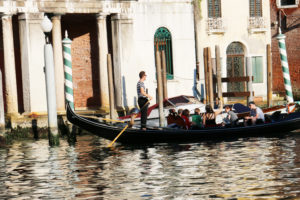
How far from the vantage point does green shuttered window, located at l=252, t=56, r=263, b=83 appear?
97.8 feet

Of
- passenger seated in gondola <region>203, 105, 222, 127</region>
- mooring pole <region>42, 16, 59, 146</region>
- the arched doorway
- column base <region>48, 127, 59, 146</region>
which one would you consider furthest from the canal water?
the arched doorway

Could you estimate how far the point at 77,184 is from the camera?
41.2ft

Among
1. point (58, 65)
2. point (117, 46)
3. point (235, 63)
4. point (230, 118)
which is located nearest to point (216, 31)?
point (235, 63)

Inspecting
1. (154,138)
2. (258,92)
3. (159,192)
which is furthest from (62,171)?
(258,92)

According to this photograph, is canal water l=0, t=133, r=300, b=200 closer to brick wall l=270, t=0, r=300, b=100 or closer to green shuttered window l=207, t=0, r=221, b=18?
green shuttered window l=207, t=0, r=221, b=18

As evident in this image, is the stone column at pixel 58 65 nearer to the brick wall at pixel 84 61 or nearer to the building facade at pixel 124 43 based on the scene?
the building facade at pixel 124 43

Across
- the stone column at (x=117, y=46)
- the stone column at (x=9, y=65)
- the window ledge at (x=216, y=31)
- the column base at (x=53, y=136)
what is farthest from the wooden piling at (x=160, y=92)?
the window ledge at (x=216, y=31)

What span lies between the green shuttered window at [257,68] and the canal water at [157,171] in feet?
33.8

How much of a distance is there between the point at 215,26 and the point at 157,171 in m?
15.8

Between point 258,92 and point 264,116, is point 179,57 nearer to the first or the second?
point 258,92

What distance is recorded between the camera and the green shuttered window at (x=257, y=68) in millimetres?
29812

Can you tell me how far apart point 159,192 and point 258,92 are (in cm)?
1888

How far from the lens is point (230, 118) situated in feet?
66.4

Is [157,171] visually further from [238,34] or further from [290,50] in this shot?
[290,50]
